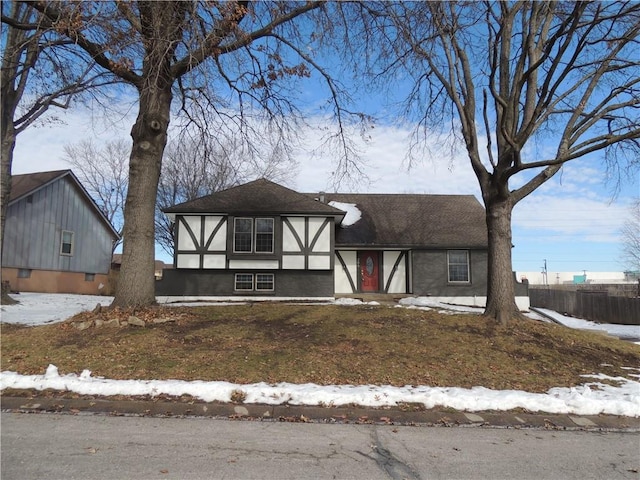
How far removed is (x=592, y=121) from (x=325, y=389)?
946 cm

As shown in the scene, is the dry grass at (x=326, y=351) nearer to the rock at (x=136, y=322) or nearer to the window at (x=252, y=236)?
the rock at (x=136, y=322)

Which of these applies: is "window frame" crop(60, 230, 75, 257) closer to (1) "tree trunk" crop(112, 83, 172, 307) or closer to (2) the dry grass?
(2) the dry grass

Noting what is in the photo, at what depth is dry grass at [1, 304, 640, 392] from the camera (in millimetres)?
7297

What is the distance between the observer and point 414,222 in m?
23.0

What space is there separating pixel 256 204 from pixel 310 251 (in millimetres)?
3195

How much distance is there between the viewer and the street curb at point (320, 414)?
18.7 feet

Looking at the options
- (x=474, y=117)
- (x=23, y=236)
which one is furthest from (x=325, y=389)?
(x=23, y=236)

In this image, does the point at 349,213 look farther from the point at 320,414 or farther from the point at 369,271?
the point at 320,414

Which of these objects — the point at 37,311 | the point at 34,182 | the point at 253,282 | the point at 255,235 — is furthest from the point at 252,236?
the point at 34,182

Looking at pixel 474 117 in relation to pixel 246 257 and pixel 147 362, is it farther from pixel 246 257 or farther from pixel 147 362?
pixel 246 257

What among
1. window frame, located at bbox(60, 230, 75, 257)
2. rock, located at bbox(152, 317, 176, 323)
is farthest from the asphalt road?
window frame, located at bbox(60, 230, 75, 257)

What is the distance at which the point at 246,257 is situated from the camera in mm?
19109

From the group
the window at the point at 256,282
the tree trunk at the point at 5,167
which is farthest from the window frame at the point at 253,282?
the tree trunk at the point at 5,167

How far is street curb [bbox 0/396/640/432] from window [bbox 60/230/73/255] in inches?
927
